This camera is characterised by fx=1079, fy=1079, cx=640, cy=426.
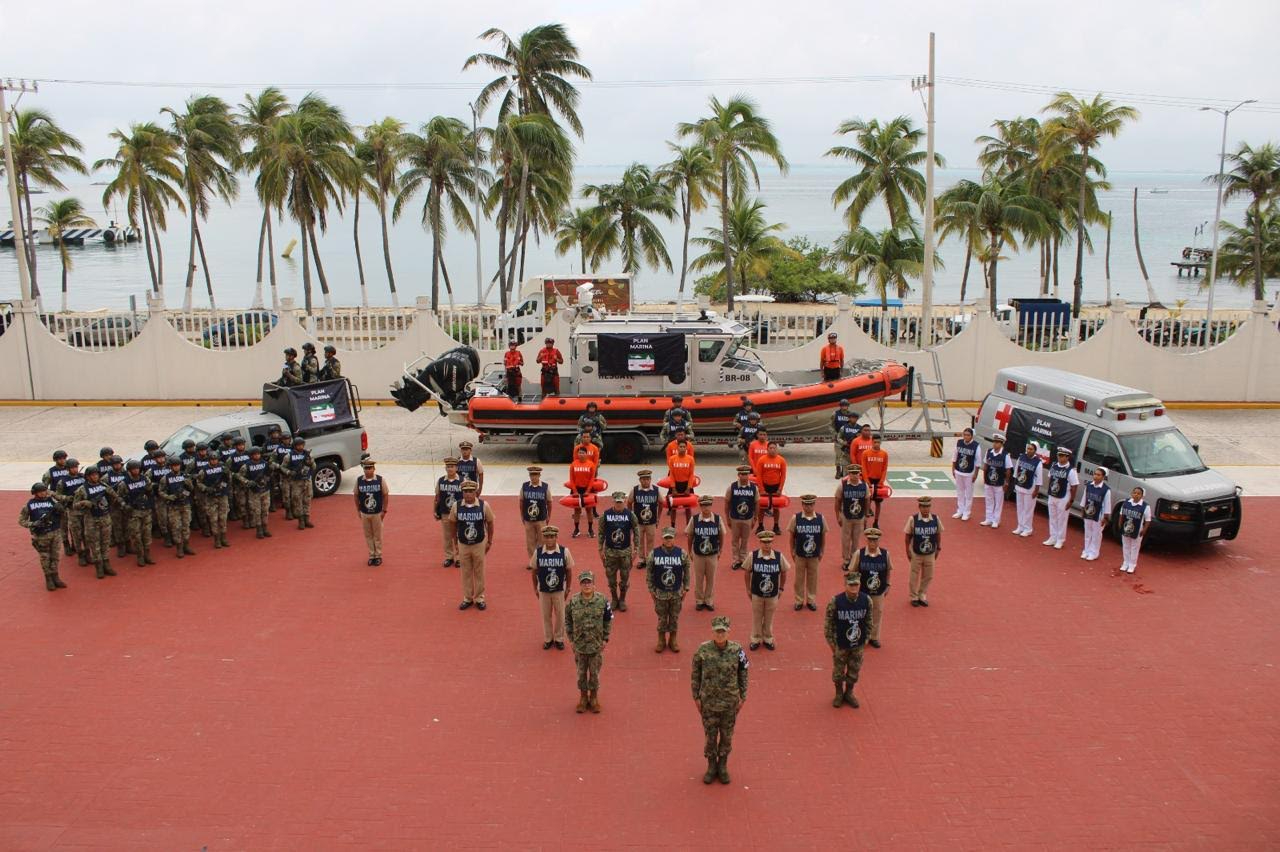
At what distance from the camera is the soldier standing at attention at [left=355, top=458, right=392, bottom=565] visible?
13.4 metres

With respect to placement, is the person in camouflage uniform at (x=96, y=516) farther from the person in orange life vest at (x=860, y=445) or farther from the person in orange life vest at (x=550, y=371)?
the person in orange life vest at (x=860, y=445)

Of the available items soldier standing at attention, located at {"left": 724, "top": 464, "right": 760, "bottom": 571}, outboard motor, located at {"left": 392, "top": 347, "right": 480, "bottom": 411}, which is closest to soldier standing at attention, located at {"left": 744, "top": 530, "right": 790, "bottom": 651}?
soldier standing at attention, located at {"left": 724, "top": 464, "right": 760, "bottom": 571}

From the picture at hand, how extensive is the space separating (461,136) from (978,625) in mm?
35636

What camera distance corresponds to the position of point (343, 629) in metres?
11.8

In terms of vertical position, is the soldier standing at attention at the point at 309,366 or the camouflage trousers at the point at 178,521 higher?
the soldier standing at attention at the point at 309,366

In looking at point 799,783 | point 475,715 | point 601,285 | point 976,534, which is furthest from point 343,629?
point 601,285

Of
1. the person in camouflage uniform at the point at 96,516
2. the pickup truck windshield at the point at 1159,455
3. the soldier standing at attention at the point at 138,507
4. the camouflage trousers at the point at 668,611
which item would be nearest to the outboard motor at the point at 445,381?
the soldier standing at attention at the point at 138,507

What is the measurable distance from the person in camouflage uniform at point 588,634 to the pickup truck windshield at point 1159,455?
8356 millimetres

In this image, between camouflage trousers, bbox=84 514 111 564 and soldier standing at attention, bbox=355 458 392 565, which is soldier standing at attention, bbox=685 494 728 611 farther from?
camouflage trousers, bbox=84 514 111 564

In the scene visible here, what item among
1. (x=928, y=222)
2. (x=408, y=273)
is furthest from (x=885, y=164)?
(x=408, y=273)

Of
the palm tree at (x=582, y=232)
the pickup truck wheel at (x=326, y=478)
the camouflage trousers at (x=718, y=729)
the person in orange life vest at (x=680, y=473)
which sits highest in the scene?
the palm tree at (x=582, y=232)

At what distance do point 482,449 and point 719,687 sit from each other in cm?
1248

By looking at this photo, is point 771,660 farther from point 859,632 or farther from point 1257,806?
point 1257,806

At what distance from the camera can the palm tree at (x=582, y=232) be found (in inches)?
1754
